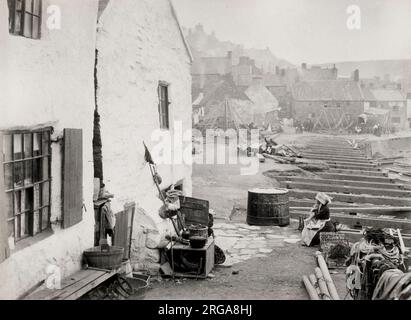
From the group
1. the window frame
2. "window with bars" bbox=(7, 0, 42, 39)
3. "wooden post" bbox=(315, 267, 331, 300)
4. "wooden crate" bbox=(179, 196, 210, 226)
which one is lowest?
"wooden post" bbox=(315, 267, 331, 300)

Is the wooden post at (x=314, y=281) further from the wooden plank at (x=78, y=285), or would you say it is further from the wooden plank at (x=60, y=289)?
the wooden plank at (x=60, y=289)

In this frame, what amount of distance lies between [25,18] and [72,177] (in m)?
2.30

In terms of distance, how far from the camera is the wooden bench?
5949 mm

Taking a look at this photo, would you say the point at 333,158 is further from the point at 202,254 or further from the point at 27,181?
the point at 27,181

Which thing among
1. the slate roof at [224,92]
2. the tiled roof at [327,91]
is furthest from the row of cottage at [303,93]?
the slate roof at [224,92]

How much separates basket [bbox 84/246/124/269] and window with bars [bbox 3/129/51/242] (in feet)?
3.25

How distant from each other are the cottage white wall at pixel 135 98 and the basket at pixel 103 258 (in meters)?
1.48

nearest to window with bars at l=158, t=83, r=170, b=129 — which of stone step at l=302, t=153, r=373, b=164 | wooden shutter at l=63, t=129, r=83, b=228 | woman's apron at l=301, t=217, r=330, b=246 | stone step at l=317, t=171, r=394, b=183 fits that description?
woman's apron at l=301, t=217, r=330, b=246

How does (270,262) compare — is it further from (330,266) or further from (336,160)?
(336,160)

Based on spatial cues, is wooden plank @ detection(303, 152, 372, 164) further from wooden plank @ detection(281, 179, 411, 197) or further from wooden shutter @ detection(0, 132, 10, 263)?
wooden shutter @ detection(0, 132, 10, 263)

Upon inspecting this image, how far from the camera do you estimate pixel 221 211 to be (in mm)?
15141

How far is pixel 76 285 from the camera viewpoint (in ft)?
21.4

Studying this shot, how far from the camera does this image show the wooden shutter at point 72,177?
6918 mm
